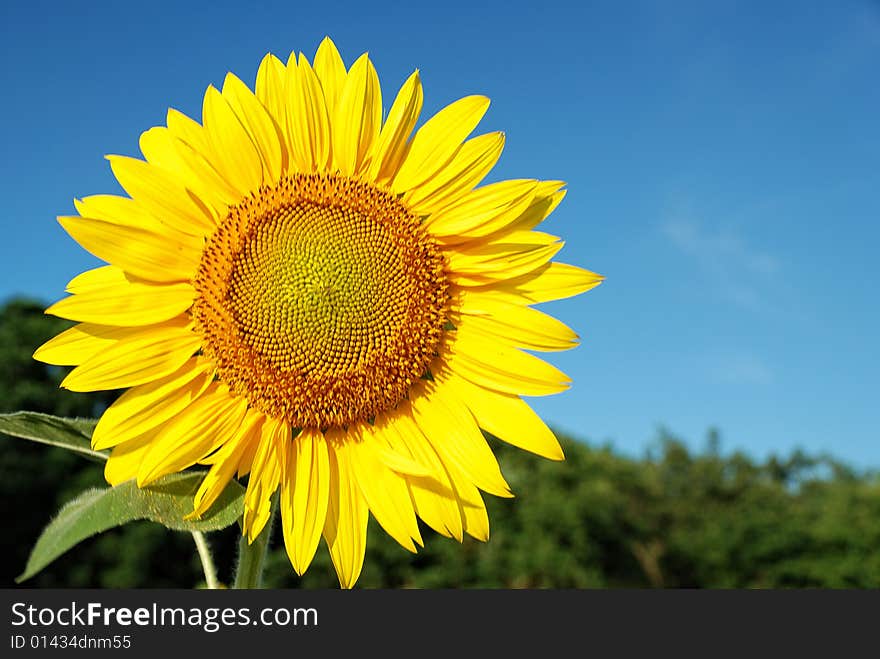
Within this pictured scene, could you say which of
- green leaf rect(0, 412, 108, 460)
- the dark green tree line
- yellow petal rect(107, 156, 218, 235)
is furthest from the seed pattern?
the dark green tree line

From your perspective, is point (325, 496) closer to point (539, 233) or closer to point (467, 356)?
point (467, 356)

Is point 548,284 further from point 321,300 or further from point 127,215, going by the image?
point 127,215

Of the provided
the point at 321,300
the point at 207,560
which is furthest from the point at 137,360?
the point at 207,560

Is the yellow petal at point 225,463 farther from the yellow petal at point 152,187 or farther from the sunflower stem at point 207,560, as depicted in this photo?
the yellow petal at point 152,187

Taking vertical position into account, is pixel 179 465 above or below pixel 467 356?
below

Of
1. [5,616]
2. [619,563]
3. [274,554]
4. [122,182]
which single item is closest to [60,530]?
[5,616]

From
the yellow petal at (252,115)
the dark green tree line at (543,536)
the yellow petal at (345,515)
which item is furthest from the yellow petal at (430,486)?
the dark green tree line at (543,536)
